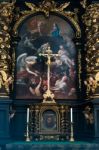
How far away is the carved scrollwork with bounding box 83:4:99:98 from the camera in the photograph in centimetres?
1255

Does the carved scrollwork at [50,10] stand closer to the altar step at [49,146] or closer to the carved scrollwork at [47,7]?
the carved scrollwork at [47,7]

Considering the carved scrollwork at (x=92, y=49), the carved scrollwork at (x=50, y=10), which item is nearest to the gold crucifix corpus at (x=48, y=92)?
the carved scrollwork at (x=92, y=49)

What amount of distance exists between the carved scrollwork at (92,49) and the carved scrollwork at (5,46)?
2582mm

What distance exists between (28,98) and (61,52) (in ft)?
6.62

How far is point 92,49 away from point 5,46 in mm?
2868

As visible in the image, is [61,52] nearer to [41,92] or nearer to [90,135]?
[41,92]

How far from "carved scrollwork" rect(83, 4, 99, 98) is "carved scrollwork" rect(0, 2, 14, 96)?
258cm

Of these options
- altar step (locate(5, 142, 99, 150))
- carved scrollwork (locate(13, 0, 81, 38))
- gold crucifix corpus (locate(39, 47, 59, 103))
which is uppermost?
carved scrollwork (locate(13, 0, 81, 38))

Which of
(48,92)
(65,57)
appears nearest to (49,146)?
(48,92)

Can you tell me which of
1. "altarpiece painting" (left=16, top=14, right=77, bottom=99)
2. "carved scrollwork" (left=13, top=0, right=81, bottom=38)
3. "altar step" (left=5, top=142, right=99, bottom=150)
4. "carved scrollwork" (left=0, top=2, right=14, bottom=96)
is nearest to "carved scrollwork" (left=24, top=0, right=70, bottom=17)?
"carved scrollwork" (left=13, top=0, right=81, bottom=38)

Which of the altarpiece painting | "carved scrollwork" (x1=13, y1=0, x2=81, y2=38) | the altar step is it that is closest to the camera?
the altar step

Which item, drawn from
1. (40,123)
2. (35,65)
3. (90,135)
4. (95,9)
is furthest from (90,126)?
(95,9)

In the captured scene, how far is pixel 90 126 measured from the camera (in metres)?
12.5

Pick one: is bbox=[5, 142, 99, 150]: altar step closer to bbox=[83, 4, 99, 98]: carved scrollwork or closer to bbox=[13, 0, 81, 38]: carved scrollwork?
bbox=[83, 4, 99, 98]: carved scrollwork
